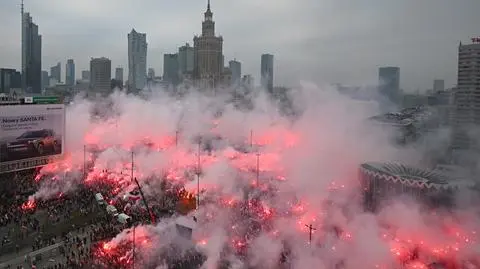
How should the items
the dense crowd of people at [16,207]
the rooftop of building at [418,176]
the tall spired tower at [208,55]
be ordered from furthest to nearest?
the tall spired tower at [208,55]
the rooftop of building at [418,176]
the dense crowd of people at [16,207]

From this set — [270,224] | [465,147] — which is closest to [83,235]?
[270,224]

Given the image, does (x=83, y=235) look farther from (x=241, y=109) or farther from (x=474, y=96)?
(x=474, y=96)

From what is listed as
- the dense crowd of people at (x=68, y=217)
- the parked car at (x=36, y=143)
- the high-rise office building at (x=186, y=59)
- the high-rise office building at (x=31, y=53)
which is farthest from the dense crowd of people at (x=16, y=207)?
the high-rise office building at (x=31, y=53)

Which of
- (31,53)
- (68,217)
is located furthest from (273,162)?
(31,53)

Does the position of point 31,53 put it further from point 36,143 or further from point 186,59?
point 36,143

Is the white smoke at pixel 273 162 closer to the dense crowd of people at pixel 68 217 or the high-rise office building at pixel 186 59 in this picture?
the dense crowd of people at pixel 68 217

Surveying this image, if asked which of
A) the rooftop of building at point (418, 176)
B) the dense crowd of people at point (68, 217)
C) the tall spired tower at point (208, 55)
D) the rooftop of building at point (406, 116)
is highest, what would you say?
the tall spired tower at point (208, 55)
